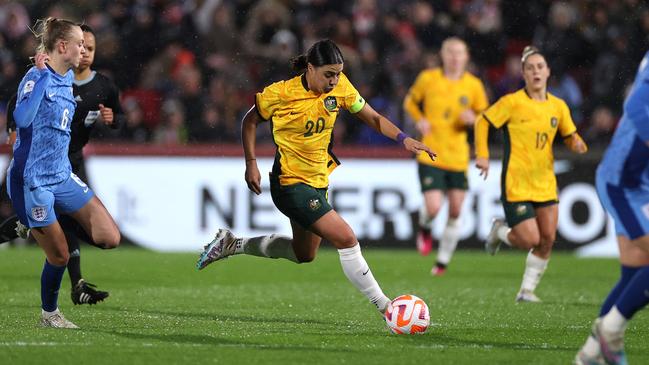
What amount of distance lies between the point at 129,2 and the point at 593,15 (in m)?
6.98

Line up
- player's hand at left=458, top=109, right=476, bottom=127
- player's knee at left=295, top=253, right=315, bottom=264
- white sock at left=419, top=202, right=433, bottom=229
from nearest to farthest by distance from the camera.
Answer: player's knee at left=295, top=253, right=315, bottom=264
player's hand at left=458, top=109, right=476, bottom=127
white sock at left=419, top=202, right=433, bottom=229

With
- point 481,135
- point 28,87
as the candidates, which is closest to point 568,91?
point 481,135

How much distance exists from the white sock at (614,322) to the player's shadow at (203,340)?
1.72 meters

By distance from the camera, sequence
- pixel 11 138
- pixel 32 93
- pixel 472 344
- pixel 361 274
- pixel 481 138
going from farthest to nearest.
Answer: pixel 481 138 < pixel 11 138 < pixel 361 274 < pixel 32 93 < pixel 472 344

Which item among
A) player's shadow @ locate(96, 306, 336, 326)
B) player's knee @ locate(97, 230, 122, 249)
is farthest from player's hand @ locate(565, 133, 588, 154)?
player's knee @ locate(97, 230, 122, 249)

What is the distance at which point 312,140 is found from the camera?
9.05 meters

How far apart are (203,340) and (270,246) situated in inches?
77.6

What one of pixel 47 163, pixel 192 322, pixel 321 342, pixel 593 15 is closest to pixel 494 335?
pixel 321 342

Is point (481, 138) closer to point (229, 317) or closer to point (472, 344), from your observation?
point (229, 317)

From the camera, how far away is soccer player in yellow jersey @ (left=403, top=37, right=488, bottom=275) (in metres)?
14.6

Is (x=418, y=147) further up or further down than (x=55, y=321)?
further up

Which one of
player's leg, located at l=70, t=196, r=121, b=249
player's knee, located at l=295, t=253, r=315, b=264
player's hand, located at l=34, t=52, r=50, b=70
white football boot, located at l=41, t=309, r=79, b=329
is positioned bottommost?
white football boot, located at l=41, t=309, r=79, b=329

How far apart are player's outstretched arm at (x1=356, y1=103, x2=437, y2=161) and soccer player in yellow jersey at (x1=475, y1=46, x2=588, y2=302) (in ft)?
8.21

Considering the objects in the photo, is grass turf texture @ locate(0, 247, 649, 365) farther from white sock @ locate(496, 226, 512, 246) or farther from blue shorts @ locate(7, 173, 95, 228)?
blue shorts @ locate(7, 173, 95, 228)
